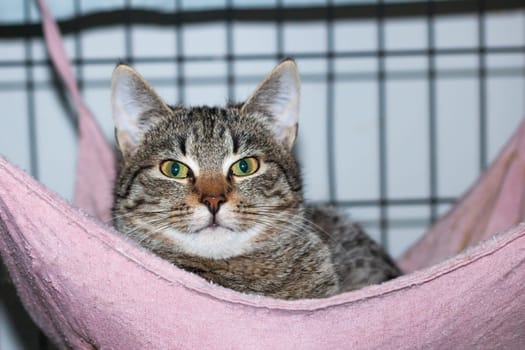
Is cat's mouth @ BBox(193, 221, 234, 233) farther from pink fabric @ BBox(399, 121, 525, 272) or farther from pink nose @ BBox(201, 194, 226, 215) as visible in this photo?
pink fabric @ BBox(399, 121, 525, 272)

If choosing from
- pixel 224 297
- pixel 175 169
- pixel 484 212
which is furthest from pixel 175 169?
pixel 484 212

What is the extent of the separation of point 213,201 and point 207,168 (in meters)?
0.16

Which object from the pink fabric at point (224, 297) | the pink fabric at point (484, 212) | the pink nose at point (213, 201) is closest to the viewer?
the pink fabric at point (224, 297)

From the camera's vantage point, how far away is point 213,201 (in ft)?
4.60

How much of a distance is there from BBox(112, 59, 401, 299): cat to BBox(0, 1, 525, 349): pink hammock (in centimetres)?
27

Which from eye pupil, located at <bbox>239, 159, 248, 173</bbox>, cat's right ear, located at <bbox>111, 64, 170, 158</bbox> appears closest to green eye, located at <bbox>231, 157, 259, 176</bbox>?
eye pupil, located at <bbox>239, 159, 248, 173</bbox>

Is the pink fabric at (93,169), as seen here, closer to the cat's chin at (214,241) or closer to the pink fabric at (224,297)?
the cat's chin at (214,241)

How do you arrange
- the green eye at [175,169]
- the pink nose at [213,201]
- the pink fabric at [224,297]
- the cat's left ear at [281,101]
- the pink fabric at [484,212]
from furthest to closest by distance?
the pink fabric at [484,212] < the cat's left ear at [281,101] < the green eye at [175,169] < the pink nose at [213,201] < the pink fabric at [224,297]

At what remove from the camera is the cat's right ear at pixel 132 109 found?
1.63 m

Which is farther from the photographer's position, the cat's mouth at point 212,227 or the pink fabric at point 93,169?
the pink fabric at point 93,169

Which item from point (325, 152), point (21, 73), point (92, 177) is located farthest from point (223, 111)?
point (21, 73)

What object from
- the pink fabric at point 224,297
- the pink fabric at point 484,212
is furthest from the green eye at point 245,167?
the pink fabric at point 484,212

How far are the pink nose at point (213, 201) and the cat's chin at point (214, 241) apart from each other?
1.5 inches

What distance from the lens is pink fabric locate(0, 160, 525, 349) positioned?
1123 mm
